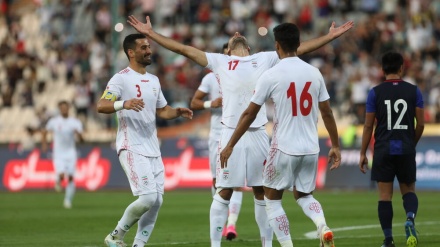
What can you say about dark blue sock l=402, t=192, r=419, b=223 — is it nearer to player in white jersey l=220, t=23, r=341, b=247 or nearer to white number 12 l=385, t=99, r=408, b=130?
white number 12 l=385, t=99, r=408, b=130

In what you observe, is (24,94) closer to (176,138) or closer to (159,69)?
(159,69)

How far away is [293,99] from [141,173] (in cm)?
236

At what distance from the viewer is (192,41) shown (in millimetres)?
36875

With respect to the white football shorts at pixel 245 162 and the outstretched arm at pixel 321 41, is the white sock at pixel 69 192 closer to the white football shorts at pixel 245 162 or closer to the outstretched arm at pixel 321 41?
the white football shorts at pixel 245 162

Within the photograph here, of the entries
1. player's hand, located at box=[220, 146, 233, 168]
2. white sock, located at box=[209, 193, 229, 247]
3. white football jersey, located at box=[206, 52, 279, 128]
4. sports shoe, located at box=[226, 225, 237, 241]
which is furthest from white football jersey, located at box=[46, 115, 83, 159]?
player's hand, located at box=[220, 146, 233, 168]

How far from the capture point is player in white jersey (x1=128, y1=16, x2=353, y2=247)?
12.0 meters

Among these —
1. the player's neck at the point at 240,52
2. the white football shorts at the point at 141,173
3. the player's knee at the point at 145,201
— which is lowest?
the player's knee at the point at 145,201

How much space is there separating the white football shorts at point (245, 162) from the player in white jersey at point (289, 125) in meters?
0.63

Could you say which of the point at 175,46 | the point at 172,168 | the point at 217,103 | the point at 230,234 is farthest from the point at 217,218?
the point at 172,168

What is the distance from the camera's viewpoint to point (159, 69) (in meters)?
35.8

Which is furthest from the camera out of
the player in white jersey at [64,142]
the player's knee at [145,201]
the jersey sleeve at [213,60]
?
the player in white jersey at [64,142]

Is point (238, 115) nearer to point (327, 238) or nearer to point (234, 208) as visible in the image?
point (327, 238)

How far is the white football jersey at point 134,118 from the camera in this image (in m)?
12.7

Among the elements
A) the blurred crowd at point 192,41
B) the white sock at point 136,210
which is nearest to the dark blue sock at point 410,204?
the white sock at point 136,210
